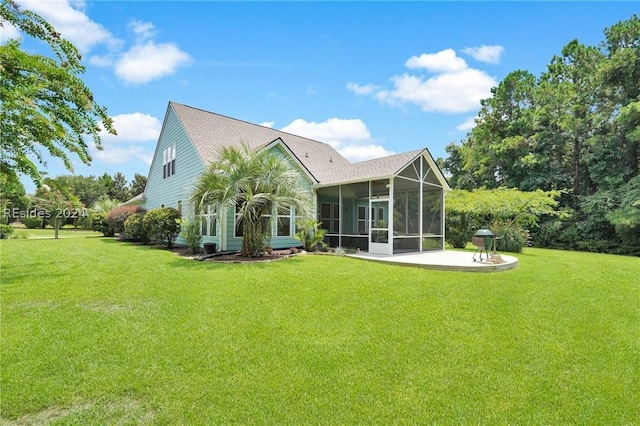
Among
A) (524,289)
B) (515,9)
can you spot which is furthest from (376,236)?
(515,9)

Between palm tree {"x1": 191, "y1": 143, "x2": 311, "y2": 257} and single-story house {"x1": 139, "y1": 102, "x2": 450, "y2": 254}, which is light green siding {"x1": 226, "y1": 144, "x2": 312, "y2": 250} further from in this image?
palm tree {"x1": 191, "y1": 143, "x2": 311, "y2": 257}

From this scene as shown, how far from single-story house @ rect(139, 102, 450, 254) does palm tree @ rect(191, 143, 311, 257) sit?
1.18 metres

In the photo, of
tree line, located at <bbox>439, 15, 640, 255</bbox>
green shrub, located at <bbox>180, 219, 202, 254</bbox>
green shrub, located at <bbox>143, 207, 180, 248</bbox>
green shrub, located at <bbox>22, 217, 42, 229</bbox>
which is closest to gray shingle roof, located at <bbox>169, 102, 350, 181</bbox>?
green shrub, located at <bbox>180, 219, 202, 254</bbox>

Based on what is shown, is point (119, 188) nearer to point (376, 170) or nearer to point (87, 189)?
point (87, 189)

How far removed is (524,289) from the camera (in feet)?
22.5

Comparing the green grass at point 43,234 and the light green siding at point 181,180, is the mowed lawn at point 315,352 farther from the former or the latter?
the green grass at point 43,234

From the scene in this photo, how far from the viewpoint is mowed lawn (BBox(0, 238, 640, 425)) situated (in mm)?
2746

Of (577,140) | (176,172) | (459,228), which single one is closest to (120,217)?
(176,172)

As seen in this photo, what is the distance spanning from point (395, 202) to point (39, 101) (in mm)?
10788

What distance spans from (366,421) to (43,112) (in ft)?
23.1

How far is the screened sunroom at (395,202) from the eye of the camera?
1209 centimetres

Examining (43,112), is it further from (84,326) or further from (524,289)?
(524,289)

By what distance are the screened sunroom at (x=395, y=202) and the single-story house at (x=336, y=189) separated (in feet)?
0.11

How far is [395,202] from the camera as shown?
41.3 ft
